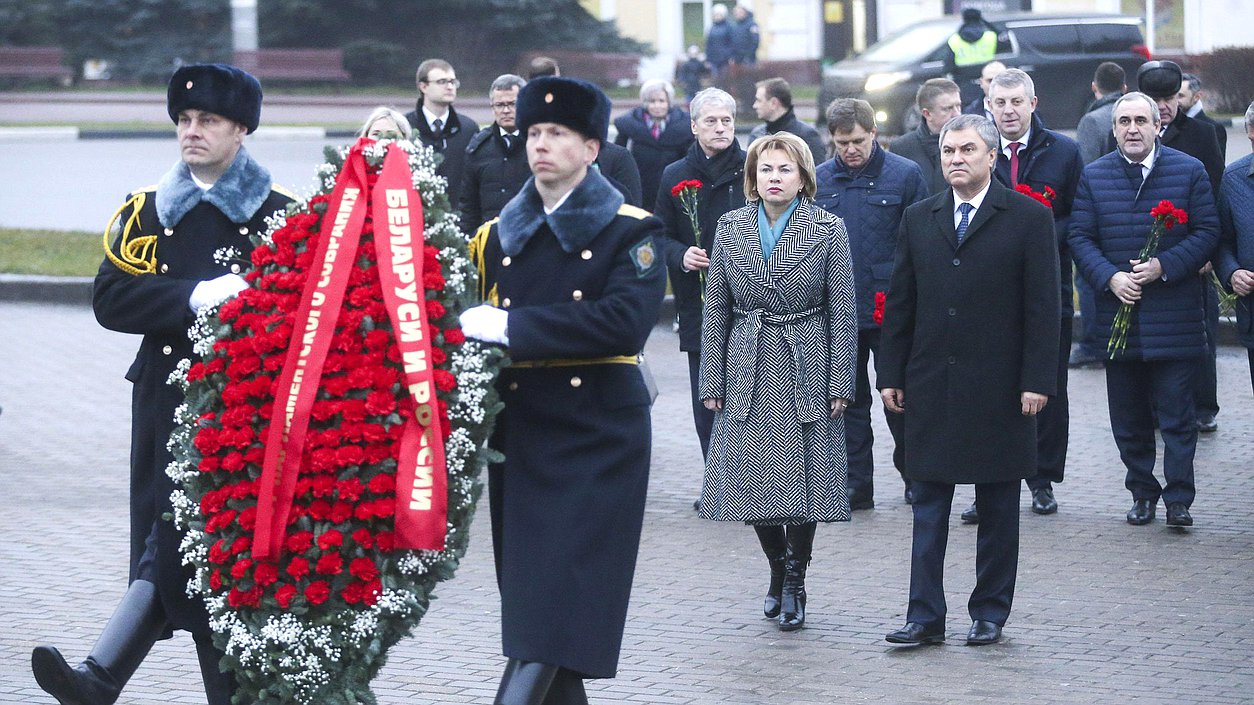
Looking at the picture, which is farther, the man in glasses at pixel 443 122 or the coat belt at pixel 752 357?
the man in glasses at pixel 443 122

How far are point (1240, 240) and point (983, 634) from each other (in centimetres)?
271

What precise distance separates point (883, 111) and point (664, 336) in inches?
445

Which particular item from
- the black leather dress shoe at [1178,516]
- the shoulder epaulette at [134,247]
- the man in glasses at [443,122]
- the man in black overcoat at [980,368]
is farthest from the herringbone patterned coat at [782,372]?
the man in glasses at [443,122]

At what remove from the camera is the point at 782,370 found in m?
6.88

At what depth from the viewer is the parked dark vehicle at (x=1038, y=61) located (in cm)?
2433

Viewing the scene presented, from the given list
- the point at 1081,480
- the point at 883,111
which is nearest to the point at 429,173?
the point at 1081,480

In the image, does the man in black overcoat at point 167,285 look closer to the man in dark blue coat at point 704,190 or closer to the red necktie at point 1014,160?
the man in dark blue coat at point 704,190

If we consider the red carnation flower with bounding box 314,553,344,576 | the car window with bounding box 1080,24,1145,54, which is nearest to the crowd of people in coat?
the red carnation flower with bounding box 314,553,344,576

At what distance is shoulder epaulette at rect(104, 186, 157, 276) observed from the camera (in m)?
5.16

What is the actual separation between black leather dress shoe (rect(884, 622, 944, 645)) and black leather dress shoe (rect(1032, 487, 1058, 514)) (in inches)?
83.8

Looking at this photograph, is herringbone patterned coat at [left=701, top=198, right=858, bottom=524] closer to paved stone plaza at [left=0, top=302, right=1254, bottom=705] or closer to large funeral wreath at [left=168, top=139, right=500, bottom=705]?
paved stone plaza at [left=0, top=302, right=1254, bottom=705]

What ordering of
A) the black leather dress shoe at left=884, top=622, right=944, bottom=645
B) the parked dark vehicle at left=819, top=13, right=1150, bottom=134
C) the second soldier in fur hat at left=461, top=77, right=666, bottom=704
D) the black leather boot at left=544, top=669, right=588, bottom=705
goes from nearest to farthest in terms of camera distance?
the second soldier in fur hat at left=461, top=77, right=666, bottom=704 → the black leather boot at left=544, top=669, right=588, bottom=705 → the black leather dress shoe at left=884, top=622, right=944, bottom=645 → the parked dark vehicle at left=819, top=13, right=1150, bottom=134

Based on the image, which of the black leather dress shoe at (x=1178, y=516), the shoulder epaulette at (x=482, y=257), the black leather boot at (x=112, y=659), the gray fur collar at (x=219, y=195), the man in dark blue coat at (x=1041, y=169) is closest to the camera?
the shoulder epaulette at (x=482, y=257)

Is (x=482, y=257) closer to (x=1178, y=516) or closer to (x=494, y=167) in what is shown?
(x=1178, y=516)
